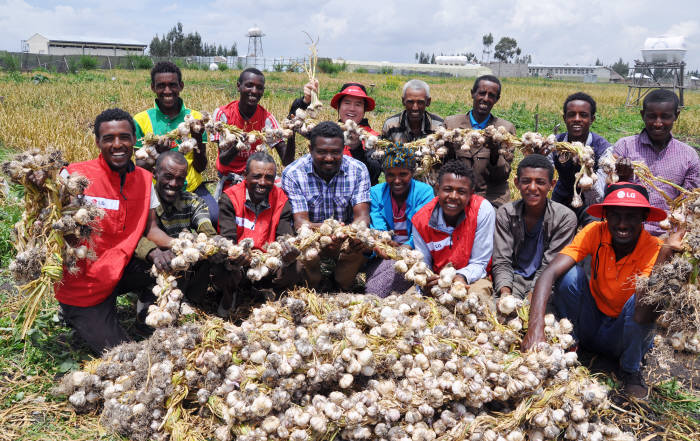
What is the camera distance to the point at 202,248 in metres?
3.05

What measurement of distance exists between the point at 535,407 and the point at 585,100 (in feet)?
Result: 9.89

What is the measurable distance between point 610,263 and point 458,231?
108 cm

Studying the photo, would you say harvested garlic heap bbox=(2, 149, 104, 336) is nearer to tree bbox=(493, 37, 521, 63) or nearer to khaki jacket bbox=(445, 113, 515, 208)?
khaki jacket bbox=(445, 113, 515, 208)

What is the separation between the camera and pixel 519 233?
3.77 m

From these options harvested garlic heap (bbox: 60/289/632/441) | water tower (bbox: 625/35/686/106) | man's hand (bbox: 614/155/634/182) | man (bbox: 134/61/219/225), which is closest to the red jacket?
harvested garlic heap (bbox: 60/289/632/441)

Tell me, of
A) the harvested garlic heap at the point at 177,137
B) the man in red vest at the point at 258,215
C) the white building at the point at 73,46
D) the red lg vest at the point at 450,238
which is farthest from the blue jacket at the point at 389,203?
the white building at the point at 73,46

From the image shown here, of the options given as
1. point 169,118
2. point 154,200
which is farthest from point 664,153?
point 169,118

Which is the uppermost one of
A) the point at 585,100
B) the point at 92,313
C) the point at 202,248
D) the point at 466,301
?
the point at 585,100

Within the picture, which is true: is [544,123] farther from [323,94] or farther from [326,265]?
[326,265]

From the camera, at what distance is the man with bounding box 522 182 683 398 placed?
2975 millimetres

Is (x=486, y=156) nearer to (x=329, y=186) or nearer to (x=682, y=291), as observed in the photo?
(x=329, y=186)

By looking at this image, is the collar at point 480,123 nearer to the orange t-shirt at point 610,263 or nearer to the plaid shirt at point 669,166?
the plaid shirt at point 669,166

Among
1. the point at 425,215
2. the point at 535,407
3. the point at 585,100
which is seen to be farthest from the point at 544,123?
the point at 535,407

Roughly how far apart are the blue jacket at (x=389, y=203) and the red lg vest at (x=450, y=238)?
31 cm
